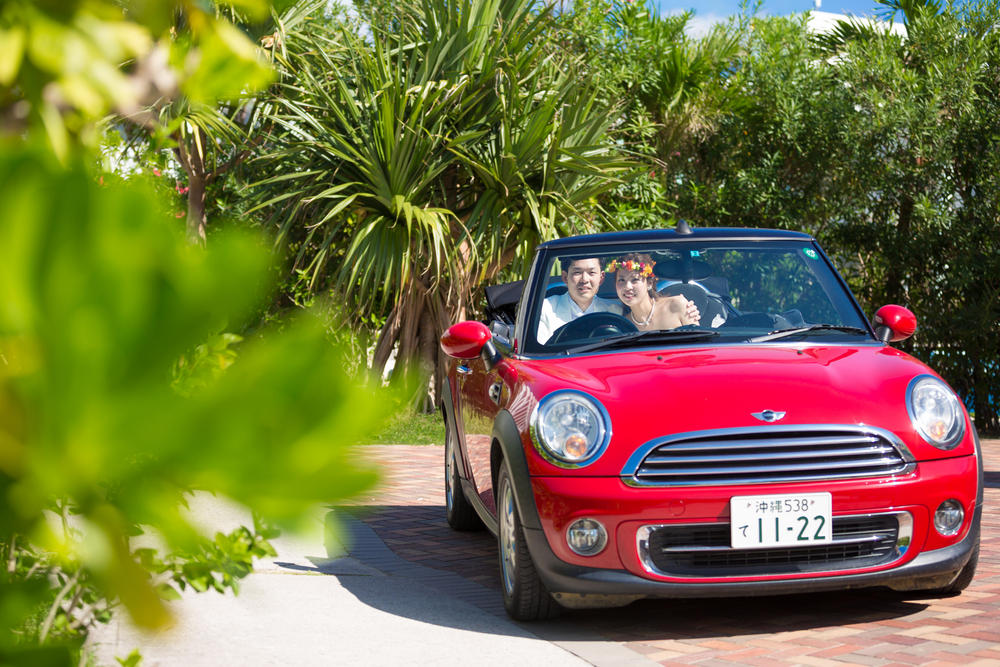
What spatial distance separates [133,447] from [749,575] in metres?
3.77

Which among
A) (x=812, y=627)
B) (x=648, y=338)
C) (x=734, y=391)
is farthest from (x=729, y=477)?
(x=648, y=338)

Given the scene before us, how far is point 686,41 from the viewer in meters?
15.8

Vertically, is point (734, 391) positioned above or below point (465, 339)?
below

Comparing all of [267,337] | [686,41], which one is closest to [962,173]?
[686,41]

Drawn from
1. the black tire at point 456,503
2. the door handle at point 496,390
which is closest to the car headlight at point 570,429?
the door handle at point 496,390

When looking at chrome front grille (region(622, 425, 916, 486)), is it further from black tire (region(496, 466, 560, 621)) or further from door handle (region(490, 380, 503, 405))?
door handle (region(490, 380, 503, 405))

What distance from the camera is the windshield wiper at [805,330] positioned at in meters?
4.88

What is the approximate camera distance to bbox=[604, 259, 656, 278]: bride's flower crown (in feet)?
17.7

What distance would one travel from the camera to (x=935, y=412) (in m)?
4.20

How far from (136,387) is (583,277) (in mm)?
5031

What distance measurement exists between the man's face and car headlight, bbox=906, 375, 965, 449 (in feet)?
5.31

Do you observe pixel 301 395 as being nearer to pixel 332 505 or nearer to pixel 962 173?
pixel 332 505

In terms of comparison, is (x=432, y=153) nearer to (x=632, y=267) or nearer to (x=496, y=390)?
(x=632, y=267)

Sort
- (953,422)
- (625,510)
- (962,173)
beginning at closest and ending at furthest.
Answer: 1. (625,510)
2. (953,422)
3. (962,173)
